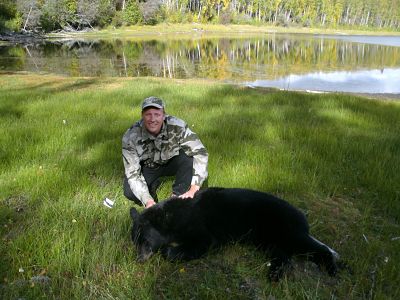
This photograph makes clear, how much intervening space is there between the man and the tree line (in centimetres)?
6241

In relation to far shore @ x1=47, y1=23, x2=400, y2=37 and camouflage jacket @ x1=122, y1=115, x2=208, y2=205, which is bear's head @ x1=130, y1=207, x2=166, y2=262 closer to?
camouflage jacket @ x1=122, y1=115, x2=208, y2=205

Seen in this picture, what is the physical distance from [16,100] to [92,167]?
579cm

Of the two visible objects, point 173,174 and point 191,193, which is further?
point 173,174

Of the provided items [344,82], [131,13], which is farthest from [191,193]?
[131,13]

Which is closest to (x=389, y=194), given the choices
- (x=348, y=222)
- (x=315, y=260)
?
(x=348, y=222)

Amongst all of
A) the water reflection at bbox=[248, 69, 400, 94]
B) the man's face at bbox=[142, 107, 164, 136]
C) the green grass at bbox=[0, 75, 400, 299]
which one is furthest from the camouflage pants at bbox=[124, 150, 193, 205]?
the water reflection at bbox=[248, 69, 400, 94]

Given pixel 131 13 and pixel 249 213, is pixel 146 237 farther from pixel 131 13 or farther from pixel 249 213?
pixel 131 13

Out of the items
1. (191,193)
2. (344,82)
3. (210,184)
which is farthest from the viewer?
(344,82)

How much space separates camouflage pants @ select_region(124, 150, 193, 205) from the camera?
4.21 metres

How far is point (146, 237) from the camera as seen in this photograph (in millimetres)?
3246

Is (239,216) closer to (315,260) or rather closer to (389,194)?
(315,260)

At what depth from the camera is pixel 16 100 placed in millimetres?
9523

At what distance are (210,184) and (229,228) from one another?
125cm

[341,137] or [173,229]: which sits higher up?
[173,229]
